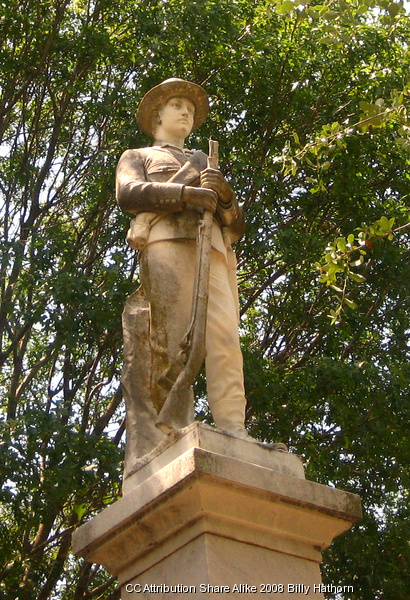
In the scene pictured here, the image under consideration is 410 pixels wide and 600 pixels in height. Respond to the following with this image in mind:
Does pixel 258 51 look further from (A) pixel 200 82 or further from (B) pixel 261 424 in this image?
(B) pixel 261 424

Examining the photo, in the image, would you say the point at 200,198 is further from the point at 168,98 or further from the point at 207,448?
the point at 207,448

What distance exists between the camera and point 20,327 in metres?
9.59

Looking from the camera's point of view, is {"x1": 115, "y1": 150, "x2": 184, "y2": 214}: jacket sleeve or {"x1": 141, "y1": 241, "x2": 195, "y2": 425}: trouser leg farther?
{"x1": 115, "y1": 150, "x2": 184, "y2": 214}: jacket sleeve

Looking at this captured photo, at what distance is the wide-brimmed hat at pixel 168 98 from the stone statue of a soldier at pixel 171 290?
0.35 metres

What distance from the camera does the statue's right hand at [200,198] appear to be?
520cm

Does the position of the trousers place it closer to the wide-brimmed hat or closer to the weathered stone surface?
the weathered stone surface

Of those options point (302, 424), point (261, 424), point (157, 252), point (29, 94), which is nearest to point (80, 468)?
point (261, 424)

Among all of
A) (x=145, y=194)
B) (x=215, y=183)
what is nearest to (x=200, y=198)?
(x=215, y=183)

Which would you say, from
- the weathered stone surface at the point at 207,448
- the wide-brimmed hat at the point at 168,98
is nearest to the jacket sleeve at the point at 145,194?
the wide-brimmed hat at the point at 168,98

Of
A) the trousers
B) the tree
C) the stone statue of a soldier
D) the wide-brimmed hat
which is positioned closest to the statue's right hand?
the stone statue of a soldier

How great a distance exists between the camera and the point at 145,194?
5285 mm

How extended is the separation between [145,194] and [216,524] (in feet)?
6.50

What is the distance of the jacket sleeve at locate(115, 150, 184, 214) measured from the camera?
5.23 m

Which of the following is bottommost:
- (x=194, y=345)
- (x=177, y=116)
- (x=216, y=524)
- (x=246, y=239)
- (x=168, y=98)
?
(x=216, y=524)
